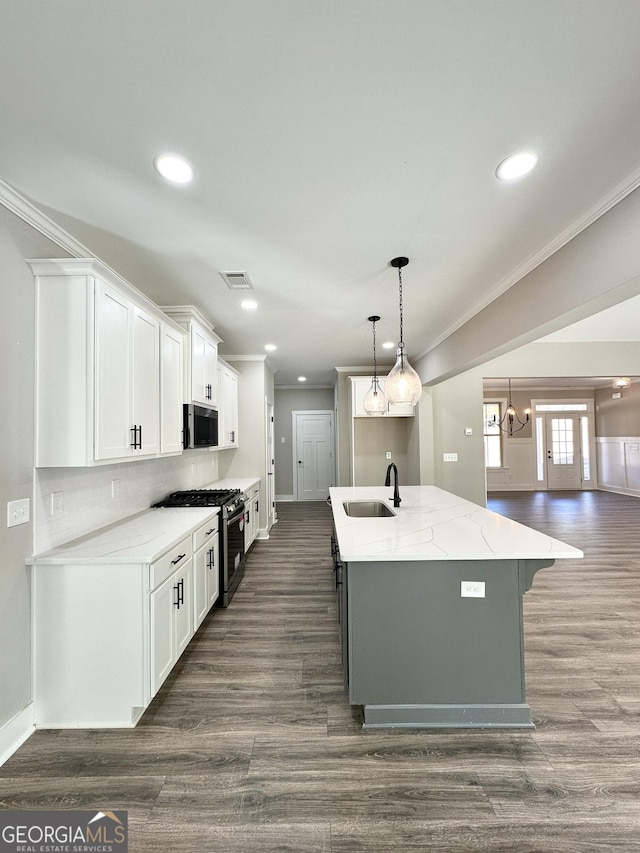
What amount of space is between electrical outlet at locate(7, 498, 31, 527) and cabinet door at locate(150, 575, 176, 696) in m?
0.73

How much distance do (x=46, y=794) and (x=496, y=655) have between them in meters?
2.07

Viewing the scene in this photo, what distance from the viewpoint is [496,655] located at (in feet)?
6.40

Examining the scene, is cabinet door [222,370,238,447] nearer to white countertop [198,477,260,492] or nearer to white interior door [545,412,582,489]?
white countertop [198,477,260,492]

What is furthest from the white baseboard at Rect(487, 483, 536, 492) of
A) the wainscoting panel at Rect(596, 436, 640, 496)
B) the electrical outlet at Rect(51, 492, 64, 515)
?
the electrical outlet at Rect(51, 492, 64, 515)

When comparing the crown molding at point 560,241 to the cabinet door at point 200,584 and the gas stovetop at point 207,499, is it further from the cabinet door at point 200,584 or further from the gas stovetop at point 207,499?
the cabinet door at point 200,584

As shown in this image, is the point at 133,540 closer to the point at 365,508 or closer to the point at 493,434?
the point at 365,508

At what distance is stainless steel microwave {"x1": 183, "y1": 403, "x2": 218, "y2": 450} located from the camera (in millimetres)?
3344

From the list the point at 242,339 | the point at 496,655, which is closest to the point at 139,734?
the point at 496,655

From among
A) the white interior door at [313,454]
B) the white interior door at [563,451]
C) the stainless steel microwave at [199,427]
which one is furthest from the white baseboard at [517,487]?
the stainless steel microwave at [199,427]

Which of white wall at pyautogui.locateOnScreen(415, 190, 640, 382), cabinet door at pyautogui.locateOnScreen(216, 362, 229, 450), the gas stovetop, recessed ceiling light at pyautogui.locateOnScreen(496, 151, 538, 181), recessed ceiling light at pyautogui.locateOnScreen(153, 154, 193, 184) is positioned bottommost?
the gas stovetop

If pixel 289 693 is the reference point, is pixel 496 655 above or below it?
above

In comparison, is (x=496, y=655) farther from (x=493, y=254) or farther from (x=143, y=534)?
(x=493, y=254)

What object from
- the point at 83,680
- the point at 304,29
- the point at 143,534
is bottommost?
the point at 83,680

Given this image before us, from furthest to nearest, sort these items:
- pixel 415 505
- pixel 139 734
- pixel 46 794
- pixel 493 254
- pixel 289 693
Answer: pixel 415 505, pixel 493 254, pixel 289 693, pixel 139 734, pixel 46 794
